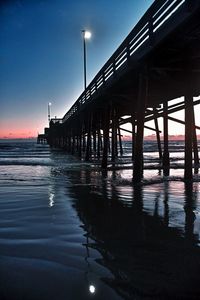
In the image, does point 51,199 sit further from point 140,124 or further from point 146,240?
point 140,124

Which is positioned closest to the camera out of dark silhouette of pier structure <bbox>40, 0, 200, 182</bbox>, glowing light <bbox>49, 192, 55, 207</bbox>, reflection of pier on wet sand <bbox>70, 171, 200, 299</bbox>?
reflection of pier on wet sand <bbox>70, 171, 200, 299</bbox>

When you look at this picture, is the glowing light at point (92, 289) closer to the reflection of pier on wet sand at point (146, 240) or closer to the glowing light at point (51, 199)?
the reflection of pier on wet sand at point (146, 240)

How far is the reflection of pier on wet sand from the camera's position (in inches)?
120

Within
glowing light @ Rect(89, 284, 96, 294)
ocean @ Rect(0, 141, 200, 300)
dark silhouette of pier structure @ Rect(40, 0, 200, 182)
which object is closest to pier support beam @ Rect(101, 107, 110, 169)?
dark silhouette of pier structure @ Rect(40, 0, 200, 182)

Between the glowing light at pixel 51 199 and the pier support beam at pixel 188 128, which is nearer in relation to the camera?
the glowing light at pixel 51 199

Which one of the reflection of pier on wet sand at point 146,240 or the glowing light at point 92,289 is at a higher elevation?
the reflection of pier on wet sand at point 146,240

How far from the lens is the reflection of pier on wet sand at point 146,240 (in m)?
3.06

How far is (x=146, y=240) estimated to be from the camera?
14.6ft

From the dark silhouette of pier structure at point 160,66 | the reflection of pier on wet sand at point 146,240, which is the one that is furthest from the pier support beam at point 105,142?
the reflection of pier on wet sand at point 146,240

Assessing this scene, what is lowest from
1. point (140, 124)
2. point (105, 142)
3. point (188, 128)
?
point (105, 142)

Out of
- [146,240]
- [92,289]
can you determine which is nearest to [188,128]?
[146,240]

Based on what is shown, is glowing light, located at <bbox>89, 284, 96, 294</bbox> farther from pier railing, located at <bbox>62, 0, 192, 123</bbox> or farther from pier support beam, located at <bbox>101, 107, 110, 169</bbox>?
pier support beam, located at <bbox>101, 107, 110, 169</bbox>

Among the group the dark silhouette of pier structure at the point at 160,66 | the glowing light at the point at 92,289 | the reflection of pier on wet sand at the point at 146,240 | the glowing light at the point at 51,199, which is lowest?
the glowing light at the point at 92,289

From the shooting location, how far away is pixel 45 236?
454cm
